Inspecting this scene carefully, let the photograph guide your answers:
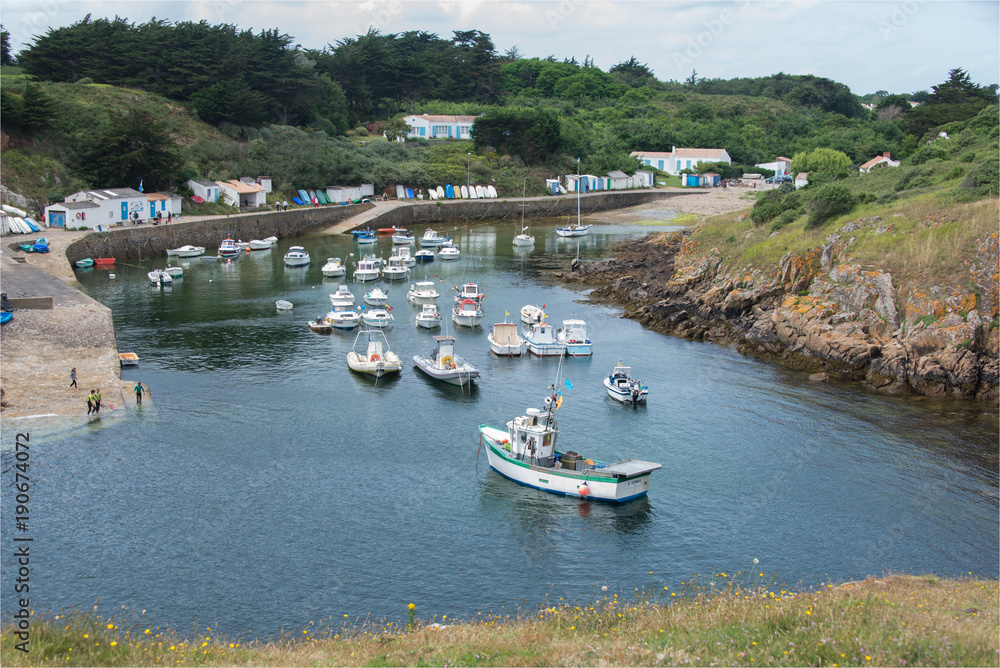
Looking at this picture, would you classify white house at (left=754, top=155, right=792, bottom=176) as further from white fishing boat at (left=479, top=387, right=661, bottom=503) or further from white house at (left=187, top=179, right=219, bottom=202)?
white fishing boat at (left=479, top=387, right=661, bottom=503)

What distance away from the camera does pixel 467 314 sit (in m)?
59.8

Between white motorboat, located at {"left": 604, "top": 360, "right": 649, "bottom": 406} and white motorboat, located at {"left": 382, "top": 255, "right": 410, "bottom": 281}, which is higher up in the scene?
white motorboat, located at {"left": 382, "top": 255, "right": 410, "bottom": 281}

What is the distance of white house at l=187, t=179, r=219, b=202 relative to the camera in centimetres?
9719

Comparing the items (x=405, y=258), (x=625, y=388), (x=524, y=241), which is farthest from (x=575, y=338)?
(x=524, y=241)

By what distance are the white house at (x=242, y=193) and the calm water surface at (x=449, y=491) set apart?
165 feet

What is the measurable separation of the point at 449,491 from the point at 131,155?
7061cm

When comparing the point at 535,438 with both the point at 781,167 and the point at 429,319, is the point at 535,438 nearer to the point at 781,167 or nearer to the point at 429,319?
the point at 429,319

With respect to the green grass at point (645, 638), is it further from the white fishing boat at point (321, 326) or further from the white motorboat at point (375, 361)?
the white fishing boat at point (321, 326)

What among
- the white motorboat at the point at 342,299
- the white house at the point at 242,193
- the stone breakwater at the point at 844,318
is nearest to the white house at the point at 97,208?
the white house at the point at 242,193

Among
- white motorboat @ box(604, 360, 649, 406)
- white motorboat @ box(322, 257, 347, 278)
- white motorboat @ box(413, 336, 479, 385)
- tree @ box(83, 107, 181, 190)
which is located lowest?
white motorboat @ box(604, 360, 649, 406)

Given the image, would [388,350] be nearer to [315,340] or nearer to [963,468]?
[315,340]

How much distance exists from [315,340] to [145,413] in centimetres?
1682

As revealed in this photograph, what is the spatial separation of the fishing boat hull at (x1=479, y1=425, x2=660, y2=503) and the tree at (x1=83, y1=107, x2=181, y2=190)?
70.1 meters

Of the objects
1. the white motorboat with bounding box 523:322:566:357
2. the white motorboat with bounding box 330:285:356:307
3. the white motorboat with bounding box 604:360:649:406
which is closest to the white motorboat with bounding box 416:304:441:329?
the white motorboat with bounding box 330:285:356:307
